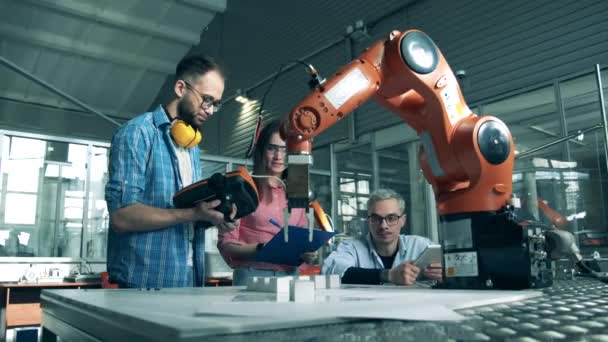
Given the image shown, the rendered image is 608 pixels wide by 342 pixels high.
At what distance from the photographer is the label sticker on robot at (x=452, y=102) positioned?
1.11m

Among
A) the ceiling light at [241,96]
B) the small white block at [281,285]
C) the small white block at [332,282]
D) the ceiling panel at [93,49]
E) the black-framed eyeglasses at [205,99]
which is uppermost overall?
the ceiling panel at [93,49]

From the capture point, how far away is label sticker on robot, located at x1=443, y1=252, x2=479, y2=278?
3.29 feet

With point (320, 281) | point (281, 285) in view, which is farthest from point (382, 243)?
point (281, 285)

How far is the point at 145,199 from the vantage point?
4.57 ft

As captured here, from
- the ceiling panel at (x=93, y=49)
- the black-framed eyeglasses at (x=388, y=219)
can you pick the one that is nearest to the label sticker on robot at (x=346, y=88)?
the black-framed eyeglasses at (x=388, y=219)

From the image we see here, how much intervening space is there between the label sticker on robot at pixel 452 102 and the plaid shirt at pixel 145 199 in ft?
2.73

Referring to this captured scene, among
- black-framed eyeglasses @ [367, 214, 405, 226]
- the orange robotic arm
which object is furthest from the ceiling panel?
the orange robotic arm

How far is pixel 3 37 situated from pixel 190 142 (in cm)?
768

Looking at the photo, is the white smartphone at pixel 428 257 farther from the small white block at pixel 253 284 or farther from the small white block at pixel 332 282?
the small white block at pixel 253 284

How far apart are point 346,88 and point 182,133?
25.6 inches

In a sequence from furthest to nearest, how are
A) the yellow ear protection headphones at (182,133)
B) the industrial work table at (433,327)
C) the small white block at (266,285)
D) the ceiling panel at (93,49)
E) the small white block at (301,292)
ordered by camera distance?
the ceiling panel at (93,49) → the yellow ear protection headphones at (182,133) → the small white block at (266,285) → the small white block at (301,292) → the industrial work table at (433,327)

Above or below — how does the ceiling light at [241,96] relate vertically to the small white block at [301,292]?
above

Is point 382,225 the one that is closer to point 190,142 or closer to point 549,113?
point 190,142

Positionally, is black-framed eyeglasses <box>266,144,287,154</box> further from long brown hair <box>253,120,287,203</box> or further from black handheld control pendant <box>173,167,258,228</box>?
black handheld control pendant <box>173,167,258,228</box>
